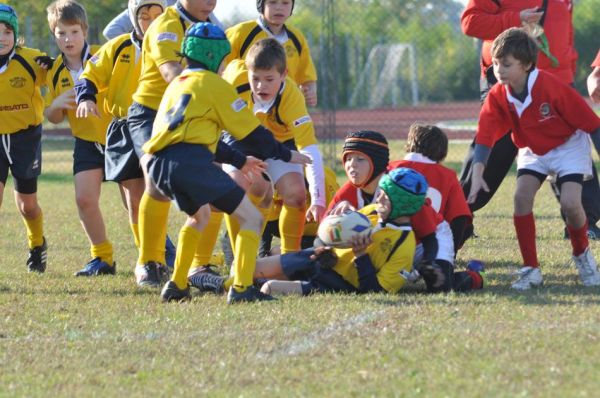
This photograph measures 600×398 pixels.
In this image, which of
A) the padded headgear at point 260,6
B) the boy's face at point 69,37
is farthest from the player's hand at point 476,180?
the boy's face at point 69,37

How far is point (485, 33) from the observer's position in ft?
28.7

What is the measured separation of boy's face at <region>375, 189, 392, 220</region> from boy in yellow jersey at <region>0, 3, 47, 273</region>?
268cm

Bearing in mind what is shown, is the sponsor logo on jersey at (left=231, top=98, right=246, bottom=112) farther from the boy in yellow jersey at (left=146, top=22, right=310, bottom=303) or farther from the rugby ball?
the rugby ball

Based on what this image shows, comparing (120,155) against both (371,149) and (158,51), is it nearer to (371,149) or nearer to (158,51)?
(158,51)

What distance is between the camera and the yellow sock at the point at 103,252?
7859mm

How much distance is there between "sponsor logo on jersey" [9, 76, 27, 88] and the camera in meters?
7.72

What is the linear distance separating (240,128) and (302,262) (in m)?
0.98

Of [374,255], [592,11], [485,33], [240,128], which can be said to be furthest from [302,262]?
Result: [592,11]

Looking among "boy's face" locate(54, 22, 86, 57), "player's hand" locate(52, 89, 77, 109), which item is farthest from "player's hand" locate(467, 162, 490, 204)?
"boy's face" locate(54, 22, 86, 57)

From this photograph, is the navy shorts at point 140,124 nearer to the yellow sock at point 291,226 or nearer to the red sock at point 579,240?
the yellow sock at point 291,226

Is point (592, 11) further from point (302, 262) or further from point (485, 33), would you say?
point (302, 262)

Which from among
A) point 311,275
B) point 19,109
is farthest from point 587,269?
point 19,109

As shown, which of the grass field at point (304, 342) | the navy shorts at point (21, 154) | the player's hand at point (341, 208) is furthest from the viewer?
the navy shorts at point (21, 154)

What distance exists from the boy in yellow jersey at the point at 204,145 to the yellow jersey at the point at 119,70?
1.22 m
